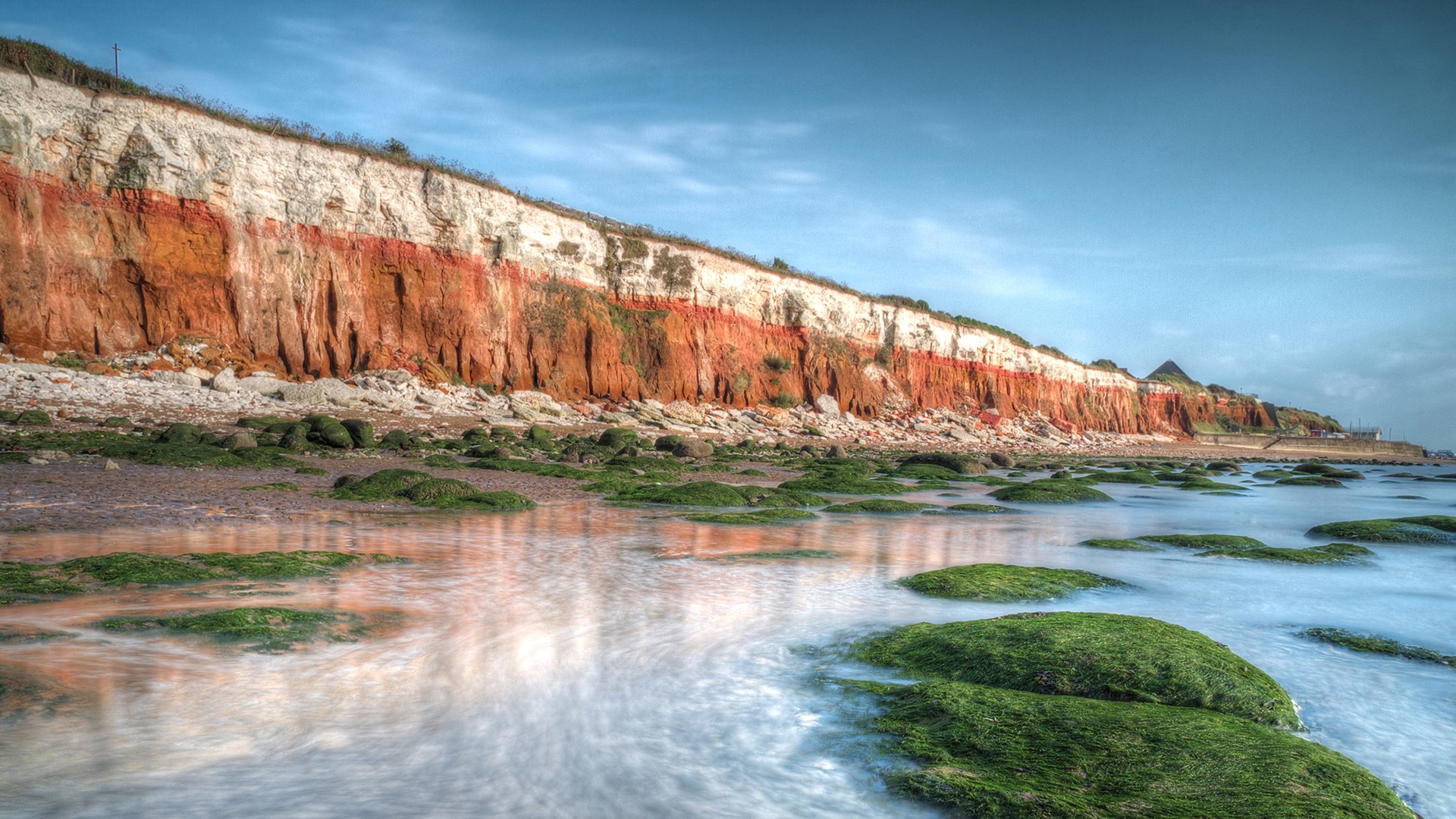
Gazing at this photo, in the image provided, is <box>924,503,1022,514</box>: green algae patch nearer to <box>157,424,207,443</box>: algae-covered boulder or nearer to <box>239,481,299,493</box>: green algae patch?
<box>239,481,299,493</box>: green algae patch

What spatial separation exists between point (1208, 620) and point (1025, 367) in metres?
Result: 60.9

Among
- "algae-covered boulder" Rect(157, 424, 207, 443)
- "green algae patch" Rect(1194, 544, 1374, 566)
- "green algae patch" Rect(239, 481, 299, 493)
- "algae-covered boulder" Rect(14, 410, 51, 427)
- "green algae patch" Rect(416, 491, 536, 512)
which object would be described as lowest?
"green algae patch" Rect(1194, 544, 1374, 566)

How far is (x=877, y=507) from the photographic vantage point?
14250 mm

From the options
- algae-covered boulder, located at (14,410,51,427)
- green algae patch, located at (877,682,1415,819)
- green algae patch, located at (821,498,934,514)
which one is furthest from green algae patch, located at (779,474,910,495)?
algae-covered boulder, located at (14,410,51,427)

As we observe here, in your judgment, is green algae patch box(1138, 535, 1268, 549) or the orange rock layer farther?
the orange rock layer

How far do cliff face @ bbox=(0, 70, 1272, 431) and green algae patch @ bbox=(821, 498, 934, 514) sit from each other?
20.8 metres

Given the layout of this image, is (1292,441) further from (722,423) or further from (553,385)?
(553,385)

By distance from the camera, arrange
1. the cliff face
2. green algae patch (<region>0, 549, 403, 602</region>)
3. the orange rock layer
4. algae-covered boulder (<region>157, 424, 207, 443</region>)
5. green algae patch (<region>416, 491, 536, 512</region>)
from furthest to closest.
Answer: the cliff face
the orange rock layer
algae-covered boulder (<region>157, 424, 207, 443</region>)
green algae patch (<region>416, 491, 536, 512</region>)
green algae patch (<region>0, 549, 403, 602</region>)

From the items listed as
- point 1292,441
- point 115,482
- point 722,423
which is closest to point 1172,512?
point 115,482

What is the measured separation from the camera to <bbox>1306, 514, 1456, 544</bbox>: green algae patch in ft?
39.3

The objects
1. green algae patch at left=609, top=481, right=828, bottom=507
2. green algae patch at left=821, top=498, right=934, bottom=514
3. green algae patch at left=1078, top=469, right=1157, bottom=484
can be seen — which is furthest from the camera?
green algae patch at left=1078, top=469, right=1157, bottom=484

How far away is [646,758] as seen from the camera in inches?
137

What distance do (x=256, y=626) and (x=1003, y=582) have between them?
623 centimetres

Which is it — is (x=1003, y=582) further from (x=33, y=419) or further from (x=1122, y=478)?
(x=1122, y=478)
